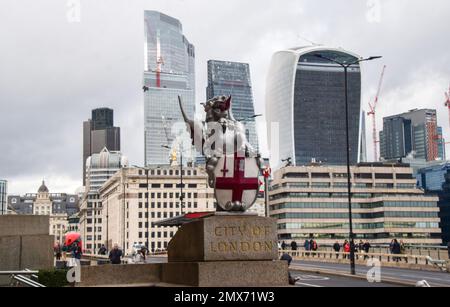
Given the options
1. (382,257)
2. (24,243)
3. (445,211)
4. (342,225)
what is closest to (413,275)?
(382,257)

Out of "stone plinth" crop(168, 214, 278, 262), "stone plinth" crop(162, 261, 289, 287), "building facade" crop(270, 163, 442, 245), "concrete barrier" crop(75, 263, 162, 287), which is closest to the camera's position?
"stone plinth" crop(162, 261, 289, 287)

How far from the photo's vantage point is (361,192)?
172375mm

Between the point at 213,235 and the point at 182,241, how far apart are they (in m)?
1.70

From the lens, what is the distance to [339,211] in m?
165

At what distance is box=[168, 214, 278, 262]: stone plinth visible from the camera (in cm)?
1337

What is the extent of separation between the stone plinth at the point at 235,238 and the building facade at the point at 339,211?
144503 millimetres

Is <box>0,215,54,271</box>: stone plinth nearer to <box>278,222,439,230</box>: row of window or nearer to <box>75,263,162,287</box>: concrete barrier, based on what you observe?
<box>75,263,162,287</box>: concrete barrier

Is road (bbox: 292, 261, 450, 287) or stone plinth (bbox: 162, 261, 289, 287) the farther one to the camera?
road (bbox: 292, 261, 450, 287)

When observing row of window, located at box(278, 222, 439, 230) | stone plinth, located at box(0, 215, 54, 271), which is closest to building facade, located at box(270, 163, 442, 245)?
row of window, located at box(278, 222, 439, 230)

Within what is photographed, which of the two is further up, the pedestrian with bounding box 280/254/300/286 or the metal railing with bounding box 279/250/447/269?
the pedestrian with bounding box 280/254/300/286

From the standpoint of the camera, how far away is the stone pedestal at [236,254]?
13195 millimetres

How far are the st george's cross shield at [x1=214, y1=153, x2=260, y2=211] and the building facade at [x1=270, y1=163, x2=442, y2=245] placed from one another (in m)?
144
